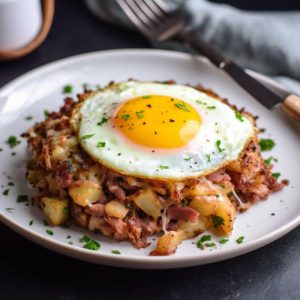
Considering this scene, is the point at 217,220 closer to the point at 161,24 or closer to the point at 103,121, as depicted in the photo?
the point at 103,121

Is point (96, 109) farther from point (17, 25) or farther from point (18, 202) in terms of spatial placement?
point (17, 25)

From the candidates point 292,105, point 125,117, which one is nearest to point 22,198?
point 125,117

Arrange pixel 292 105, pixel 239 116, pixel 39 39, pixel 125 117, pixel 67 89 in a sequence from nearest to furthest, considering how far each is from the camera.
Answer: pixel 125 117, pixel 239 116, pixel 292 105, pixel 67 89, pixel 39 39

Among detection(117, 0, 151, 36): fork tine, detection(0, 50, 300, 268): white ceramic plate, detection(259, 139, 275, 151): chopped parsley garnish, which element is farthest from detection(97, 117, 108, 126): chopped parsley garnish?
detection(117, 0, 151, 36): fork tine

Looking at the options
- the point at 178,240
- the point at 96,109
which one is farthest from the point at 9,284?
the point at 96,109

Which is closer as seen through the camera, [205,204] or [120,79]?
[205,204]

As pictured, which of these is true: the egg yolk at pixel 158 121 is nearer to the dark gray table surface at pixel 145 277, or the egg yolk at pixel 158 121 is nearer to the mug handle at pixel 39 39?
the dark gray table surface at pixel 145 277
